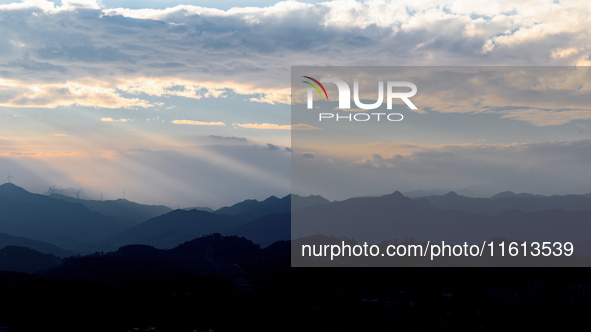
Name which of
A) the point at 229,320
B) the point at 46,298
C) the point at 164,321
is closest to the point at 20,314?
the point at 46,298

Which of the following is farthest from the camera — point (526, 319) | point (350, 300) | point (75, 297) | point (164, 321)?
point (75, 297)

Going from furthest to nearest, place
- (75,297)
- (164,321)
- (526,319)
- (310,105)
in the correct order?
(75,297) → (164,321) → (526,319) → (310,105)

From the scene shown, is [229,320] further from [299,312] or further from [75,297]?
[75,297]

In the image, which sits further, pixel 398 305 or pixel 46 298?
pixel 46 298

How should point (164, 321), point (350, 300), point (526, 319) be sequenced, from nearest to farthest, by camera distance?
1. point (526, 319)
2. point (164, 321)
3. point (350, 300)

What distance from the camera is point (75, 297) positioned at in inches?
7830

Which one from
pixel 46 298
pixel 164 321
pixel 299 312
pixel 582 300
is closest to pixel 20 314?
pixel 46 298

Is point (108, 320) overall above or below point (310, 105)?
below

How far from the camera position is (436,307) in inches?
6909

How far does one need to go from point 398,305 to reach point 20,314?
358ft

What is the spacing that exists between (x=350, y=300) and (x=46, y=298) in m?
94.8

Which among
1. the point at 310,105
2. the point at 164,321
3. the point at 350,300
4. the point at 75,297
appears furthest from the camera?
the point at 75,297

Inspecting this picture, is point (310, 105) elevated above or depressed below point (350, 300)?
above

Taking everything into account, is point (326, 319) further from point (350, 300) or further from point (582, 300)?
point (582, 300)
